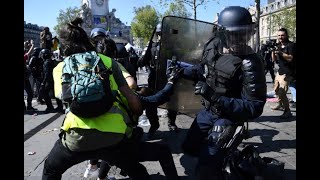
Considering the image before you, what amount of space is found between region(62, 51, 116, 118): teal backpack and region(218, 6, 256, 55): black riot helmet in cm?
105

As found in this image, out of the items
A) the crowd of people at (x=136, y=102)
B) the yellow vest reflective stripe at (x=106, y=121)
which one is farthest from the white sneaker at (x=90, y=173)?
the yellow vest reflective stripe at (x=106, y=121)

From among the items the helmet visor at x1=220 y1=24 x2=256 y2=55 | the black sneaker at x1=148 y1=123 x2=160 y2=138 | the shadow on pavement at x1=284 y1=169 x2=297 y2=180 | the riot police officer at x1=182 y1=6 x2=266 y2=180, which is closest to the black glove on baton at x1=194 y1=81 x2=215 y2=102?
the riot police officer at x1=182 y1=6 x2=266 y2=180

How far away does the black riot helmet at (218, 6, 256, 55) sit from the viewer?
272cm

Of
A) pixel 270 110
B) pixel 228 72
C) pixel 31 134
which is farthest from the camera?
pixel 270 110

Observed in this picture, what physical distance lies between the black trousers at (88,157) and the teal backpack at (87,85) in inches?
12.3

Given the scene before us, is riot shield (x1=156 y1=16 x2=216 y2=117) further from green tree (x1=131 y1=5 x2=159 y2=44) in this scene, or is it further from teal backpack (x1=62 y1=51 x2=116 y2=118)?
green tree (x1=131 y1=5 x2=159 y2=44)

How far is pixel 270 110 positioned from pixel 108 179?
4767 mm

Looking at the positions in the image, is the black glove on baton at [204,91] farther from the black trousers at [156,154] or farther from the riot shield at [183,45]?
the riot shield at [183,45]

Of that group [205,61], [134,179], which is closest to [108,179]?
[134,179]

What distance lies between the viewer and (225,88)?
9.07 feet

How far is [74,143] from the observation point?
2328 millimetres
